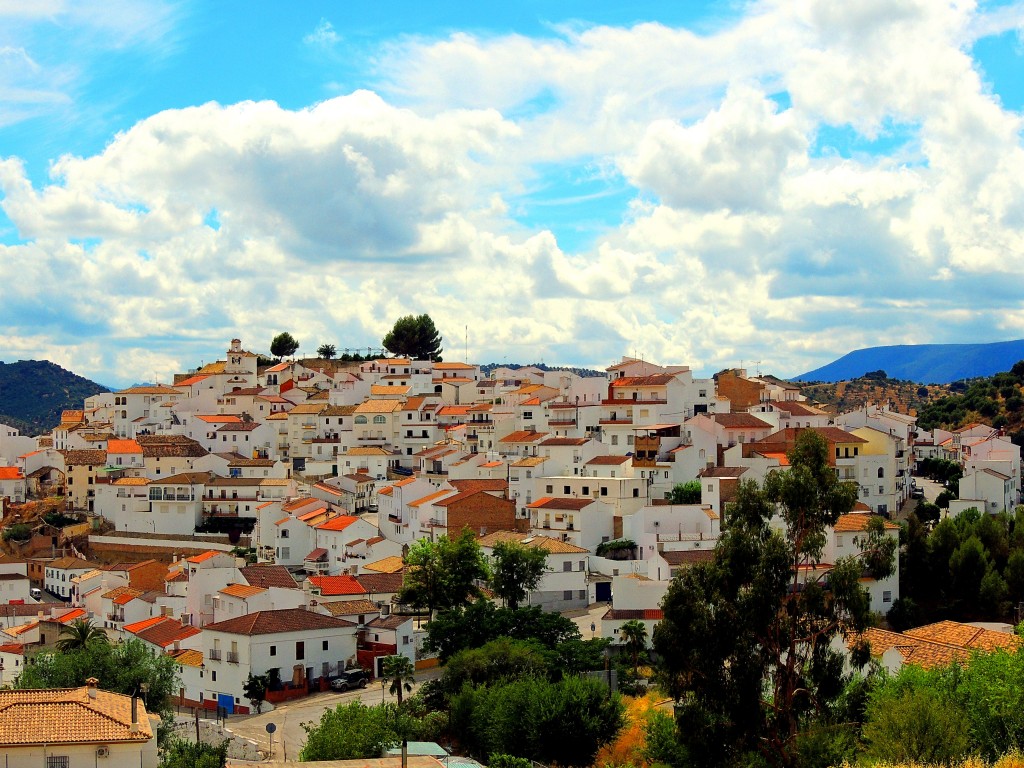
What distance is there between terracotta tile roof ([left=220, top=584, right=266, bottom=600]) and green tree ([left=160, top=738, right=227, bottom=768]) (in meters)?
11.4

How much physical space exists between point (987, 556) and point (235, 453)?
46553mm

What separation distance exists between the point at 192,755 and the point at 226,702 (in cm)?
1106

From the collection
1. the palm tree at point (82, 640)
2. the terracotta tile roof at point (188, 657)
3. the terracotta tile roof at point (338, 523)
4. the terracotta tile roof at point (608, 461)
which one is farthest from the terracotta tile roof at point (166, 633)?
the terracotta tile roof at point (608, 461)

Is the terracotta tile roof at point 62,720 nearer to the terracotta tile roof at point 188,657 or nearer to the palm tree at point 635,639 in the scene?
the terracotta tile roof at point 188,657

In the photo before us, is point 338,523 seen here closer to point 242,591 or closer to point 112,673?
point 242,591

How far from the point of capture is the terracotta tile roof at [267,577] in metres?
43.8

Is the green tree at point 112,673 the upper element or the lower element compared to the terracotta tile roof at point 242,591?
lower

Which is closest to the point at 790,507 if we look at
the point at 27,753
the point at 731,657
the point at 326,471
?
the point at 731,657

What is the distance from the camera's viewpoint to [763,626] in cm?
2367

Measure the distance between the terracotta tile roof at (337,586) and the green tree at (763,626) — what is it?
2226cm

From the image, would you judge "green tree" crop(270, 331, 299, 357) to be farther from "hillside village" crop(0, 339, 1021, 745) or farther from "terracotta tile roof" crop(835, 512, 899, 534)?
"terracotta tile roof" crop(835, 512, 899, 534)

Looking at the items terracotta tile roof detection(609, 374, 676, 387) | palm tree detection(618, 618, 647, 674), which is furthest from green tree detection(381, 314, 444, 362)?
palm tree detection(618, 618, 647, 674)

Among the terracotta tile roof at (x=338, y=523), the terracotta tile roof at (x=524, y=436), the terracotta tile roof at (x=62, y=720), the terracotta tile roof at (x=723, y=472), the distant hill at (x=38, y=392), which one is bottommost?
the terracotta tile roof at (x=62, y=720)

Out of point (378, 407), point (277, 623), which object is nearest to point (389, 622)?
point (277, 623)
